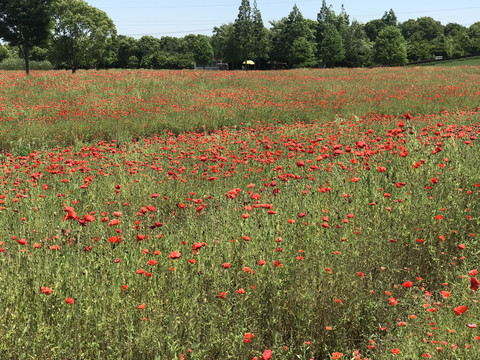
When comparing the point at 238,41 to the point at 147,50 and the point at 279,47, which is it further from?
the point at 147,50

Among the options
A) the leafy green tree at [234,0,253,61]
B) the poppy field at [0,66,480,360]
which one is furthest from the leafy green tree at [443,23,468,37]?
the poppy field at [0,66,480,360]

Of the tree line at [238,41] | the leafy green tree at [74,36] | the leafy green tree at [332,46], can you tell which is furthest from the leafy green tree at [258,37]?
the leafy green tree at [74,36]

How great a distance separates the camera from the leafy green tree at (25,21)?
26281mm

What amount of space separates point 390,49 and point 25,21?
50.4m

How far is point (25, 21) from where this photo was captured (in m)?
26.6

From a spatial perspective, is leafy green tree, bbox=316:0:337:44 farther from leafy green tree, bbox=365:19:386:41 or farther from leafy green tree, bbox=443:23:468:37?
leafy green tree, bbox=443:23:468:37

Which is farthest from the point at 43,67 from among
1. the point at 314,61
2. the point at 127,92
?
the point at 127,92

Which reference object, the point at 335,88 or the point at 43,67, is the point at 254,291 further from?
the point at 43,67

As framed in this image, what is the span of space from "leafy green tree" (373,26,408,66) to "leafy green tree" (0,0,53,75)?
47.7m

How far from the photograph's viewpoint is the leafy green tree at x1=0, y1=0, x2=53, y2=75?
26281 mm

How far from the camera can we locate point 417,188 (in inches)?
158

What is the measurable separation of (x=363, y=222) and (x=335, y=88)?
1399cm

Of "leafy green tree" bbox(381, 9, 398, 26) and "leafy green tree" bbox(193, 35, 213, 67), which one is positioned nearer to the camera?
"leafy green tree" bbox(193, 35, 213, 67)

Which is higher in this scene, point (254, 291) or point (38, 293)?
point (38, 293)
